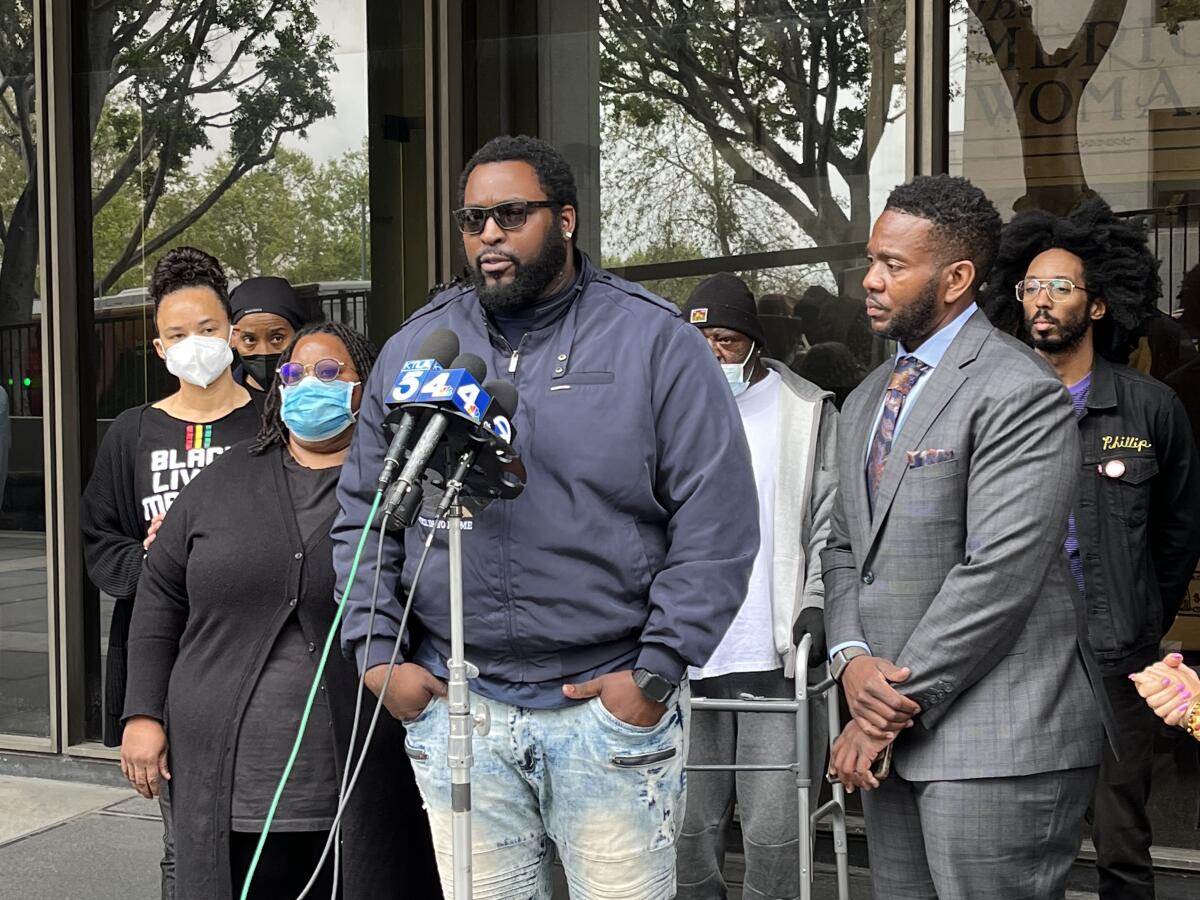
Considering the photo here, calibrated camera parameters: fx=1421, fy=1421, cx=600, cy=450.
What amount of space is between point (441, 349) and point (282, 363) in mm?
1218

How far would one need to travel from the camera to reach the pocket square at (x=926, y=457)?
308 cm

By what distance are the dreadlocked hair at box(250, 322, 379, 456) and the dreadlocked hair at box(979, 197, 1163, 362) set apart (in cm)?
205

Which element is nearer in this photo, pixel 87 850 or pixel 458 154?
pixel 87 850

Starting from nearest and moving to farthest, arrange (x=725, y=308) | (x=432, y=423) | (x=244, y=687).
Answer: (x=432, y=423) < (x=244, y=687) < (x=725, y=308)

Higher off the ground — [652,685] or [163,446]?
[163,446]

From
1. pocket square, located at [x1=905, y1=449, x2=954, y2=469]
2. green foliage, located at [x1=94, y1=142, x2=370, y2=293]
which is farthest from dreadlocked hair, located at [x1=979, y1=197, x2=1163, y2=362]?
green foliage, located at [x1=94, y1=142, x2=370, y2=293]

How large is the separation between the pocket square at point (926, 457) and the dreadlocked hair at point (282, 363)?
4.63 ft

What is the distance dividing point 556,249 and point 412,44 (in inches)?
146

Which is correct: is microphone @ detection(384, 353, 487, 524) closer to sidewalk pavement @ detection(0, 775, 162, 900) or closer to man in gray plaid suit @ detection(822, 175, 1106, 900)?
man in gray plaid suit @ detection(822, 175, 1106, 900)

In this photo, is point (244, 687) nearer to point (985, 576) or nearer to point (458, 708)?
point (458, 708)

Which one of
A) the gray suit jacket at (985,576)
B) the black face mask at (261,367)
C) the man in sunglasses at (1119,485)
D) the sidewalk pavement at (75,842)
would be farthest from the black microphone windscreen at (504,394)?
the sidewalk pavement at (75,842)

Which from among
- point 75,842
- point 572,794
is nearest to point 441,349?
point 572,794

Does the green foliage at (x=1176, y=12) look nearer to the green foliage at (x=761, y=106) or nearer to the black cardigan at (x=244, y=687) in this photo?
the green foliage at (x=761, y=106)

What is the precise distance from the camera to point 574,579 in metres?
2.87
